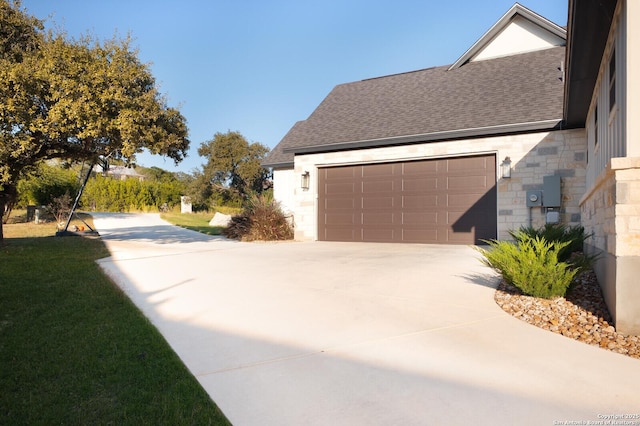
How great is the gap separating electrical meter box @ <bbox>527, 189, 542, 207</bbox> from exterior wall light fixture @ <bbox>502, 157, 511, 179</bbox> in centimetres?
71

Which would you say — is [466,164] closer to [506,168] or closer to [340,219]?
[506,168]

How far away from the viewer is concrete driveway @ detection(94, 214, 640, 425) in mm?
2502

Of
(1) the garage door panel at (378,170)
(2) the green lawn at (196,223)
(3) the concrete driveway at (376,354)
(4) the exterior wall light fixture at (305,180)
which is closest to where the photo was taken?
(3) the concrete driveway at (376,354)

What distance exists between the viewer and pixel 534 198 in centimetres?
1064

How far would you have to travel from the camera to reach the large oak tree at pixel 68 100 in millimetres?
8328

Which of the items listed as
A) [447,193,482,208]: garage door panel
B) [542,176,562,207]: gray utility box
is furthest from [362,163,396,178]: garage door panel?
[542,176,562,207]: gray utility box

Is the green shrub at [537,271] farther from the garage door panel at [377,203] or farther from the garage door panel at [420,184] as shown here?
the garage door panel at [377,203]

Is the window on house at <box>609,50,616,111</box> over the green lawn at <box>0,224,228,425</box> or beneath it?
over

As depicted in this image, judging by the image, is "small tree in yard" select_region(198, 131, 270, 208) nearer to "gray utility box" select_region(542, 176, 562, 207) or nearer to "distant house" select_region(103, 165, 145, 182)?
"distant house" select_region(103, 165, 145, 182)

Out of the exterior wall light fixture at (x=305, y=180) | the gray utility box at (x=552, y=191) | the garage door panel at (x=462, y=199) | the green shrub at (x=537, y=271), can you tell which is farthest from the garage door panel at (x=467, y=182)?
the green shrub at (x=537, y=271)

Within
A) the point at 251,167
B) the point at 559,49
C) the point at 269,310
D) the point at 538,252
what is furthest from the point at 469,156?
the point at 251,167

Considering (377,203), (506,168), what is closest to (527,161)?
(506,168)

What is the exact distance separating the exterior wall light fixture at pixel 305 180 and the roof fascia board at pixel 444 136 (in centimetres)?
82

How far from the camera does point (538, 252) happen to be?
5066 millimetres
